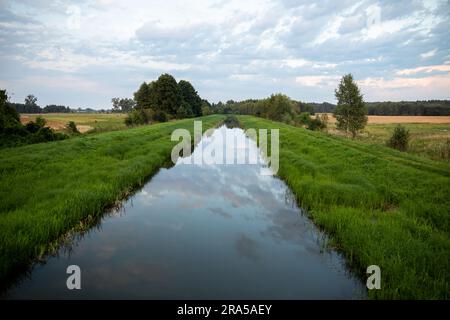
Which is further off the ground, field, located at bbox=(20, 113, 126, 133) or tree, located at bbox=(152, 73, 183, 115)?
tree, located at bbox=(152, 73, 183, 115)

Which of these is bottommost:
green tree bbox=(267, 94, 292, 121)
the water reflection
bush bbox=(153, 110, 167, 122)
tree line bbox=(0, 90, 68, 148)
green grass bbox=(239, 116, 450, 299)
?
the water reflection

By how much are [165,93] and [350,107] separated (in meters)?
39.5

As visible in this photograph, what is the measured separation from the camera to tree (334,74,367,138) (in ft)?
112

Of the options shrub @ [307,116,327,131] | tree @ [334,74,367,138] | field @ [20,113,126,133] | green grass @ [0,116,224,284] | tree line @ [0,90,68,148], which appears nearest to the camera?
green grass @ [0,116,224,284]

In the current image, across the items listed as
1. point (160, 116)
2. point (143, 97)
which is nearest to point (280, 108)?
point (160, 116)

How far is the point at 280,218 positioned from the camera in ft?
32.2

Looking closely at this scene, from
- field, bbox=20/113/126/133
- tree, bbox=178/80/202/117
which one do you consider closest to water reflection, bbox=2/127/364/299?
field, bbox=20/113/126/133

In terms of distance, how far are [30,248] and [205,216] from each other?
4.93 m

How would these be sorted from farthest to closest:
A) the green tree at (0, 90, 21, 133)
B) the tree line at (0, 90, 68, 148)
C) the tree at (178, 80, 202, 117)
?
the tree at (178, 80, 202, 117)
the green tree at (0, 90, 21, 133)
the tree line at (0, 90, 68, 148)

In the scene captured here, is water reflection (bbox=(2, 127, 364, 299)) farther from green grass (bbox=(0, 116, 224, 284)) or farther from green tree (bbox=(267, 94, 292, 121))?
green tree (bbox=(267, 94, 292, 121))

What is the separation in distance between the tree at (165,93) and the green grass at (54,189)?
44.7 meters

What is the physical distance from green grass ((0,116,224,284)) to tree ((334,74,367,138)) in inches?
965
